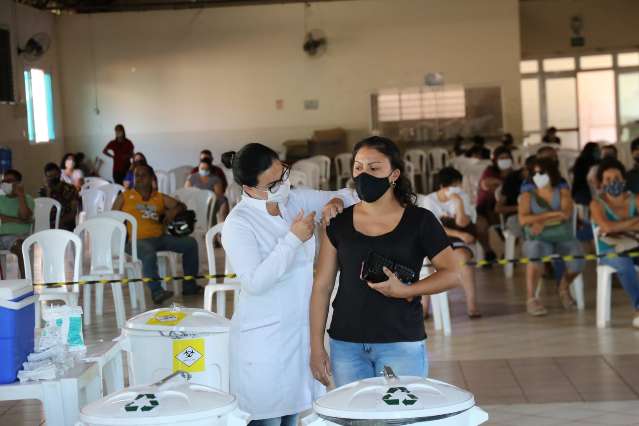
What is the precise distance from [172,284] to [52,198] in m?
2.06

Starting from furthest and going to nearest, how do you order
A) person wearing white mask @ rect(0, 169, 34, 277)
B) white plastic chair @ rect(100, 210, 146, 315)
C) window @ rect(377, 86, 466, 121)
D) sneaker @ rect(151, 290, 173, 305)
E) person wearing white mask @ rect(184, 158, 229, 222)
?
window @ rect(377, 86, 466, 121) → person wearing white mask @ rect(184, 158, 229, 222) → person wearing white mask @ rect(0, 169, 34, 277) → sneaker @ rect(151, 290, 173, 305) → white plastic chair @ rect(100, 210, 146, 315)

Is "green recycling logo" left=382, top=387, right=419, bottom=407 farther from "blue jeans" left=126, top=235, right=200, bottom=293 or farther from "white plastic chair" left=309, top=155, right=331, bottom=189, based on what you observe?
"white plastic chair" left=309, top=155, right=331, bottom=189

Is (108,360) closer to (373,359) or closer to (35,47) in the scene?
(373,359)

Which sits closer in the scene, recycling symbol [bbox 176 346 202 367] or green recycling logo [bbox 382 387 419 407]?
green recycling logo [bbox 382 387 419 407]

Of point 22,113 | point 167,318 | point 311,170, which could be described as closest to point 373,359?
point 167,318

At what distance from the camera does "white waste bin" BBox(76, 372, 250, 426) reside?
271 centimetres

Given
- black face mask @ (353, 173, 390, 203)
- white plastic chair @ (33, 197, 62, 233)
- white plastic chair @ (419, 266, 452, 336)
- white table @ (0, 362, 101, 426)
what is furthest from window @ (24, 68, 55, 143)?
black face mask @ (353, 173, 390, 203)

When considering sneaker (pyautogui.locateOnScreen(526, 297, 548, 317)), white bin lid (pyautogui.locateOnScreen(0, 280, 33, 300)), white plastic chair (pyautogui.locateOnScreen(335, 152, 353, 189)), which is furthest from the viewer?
white plastic chair (pyautogui.locateOnScreen(335, 152, 353, 189))

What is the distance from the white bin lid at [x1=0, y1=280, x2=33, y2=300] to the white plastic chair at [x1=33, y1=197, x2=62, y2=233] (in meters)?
7.07

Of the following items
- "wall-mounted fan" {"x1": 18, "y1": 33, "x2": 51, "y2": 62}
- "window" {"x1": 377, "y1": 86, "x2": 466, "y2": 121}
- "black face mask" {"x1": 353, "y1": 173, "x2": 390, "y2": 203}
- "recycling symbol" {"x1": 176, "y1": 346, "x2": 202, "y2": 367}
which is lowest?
"recycling symbol" {"x1": 176, "y1": 346, "x2": 202, "y2": 367}

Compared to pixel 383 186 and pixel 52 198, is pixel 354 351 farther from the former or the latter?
pixel 52 198

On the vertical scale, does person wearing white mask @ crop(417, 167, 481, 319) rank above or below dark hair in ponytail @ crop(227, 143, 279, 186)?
below

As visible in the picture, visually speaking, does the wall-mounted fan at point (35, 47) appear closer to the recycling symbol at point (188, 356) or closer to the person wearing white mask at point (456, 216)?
the person wearing white mask at point (456, 216)

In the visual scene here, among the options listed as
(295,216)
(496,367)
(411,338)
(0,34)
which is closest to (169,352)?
(295,216)
